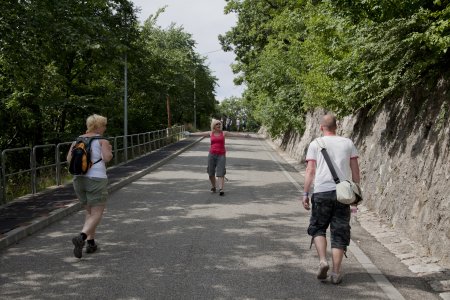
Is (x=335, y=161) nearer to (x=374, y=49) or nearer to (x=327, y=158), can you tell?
(x=327, y=158)

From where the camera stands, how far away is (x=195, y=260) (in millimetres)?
5773

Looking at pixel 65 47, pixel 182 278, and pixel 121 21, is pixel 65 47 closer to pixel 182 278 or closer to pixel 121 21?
pixel 121 21

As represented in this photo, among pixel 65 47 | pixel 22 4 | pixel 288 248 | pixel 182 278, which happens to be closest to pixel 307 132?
pixel 65 47

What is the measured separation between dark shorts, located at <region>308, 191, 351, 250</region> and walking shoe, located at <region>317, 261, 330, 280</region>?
218 mm

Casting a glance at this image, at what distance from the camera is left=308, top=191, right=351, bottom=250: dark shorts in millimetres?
4992

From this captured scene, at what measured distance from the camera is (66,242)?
6.73 meters

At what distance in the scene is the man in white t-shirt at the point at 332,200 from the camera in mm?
4988

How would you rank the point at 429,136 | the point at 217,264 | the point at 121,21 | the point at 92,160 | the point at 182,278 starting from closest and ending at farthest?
the point at 182,278 < the point at 217,264 < the point at 92,160 < the point at 429,136 < the point at 121,21

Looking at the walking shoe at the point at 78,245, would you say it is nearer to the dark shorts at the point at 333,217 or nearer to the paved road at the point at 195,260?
the paved road at the point at 195,260

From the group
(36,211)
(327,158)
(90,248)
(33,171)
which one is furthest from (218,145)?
(327,158)

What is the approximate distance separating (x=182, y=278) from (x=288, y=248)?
1892 millimetres

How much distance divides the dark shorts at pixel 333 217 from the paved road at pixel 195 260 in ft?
1.56

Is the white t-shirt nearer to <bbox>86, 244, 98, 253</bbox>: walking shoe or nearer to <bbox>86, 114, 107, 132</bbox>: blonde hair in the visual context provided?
<bbox>86, 114, 107, 132</bbox>: blonde hair

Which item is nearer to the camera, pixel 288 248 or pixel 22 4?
pixel 288 248
